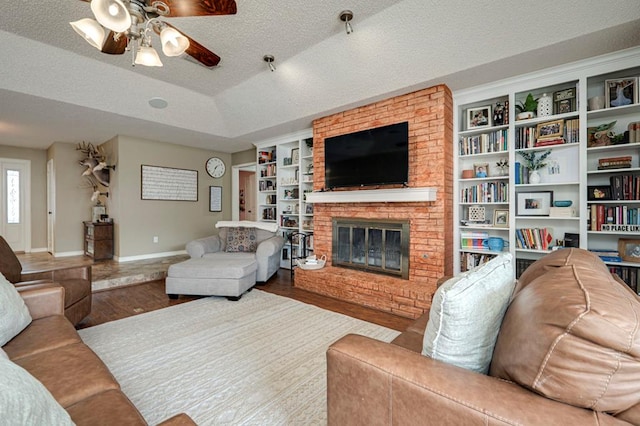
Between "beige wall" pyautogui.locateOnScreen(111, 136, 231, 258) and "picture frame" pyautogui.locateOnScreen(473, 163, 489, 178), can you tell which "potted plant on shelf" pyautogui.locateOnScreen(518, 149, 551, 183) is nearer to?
"picture frame" pyautogui.locateOnScreen(473, 163, 489, 178)

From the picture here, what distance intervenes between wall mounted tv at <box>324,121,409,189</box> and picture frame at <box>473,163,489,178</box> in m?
0.80

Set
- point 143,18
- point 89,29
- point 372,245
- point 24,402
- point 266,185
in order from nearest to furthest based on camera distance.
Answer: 1. point 24,402
2. point 89,29
3. point 143,18
4. point 372,245
5. point 266,185

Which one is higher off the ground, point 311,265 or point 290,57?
point 290,57

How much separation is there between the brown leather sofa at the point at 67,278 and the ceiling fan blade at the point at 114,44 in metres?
1.74

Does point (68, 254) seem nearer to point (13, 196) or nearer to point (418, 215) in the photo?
point (13, 196)

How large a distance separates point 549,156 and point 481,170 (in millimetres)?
609

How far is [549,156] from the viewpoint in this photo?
2.86 metres

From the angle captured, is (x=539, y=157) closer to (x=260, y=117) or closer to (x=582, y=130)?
(x=582, y=130)

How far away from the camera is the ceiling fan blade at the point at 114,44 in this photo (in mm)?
1995

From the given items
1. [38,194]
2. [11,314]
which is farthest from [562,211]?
[38,194]

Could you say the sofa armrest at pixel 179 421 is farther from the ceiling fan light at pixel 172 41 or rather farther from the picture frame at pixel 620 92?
the picture frame at pixel 620 92

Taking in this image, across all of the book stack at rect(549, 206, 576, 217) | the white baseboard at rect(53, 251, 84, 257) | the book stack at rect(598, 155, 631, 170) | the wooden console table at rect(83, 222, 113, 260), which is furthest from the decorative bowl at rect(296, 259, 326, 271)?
the white baseboard at rect(53, 251, 84, 257)

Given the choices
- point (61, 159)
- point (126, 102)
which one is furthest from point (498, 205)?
point (61, 159)

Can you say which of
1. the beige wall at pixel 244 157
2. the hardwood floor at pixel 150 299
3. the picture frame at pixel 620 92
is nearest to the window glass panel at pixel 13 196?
the hardwood floor at pixel 150 299
